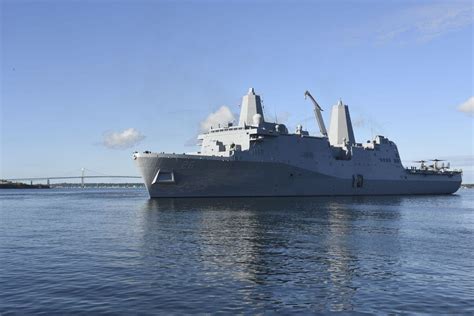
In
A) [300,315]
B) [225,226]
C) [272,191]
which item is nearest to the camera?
[300,315]

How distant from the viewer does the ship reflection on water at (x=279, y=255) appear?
12.4 metres

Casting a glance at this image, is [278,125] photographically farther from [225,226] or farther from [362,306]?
[362,306]

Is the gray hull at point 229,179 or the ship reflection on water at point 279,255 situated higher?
the gray hull at point 229,179

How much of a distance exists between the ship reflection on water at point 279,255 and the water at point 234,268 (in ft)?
0.14

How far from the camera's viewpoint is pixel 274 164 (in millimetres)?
50531

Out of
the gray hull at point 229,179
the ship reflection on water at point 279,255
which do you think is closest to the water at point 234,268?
the ship reflection on water at point 279,255

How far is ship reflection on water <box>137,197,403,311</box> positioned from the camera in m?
12.4

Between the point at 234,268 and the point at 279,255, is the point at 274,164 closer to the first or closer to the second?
the point at 279,255

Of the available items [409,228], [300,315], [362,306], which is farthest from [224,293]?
[409,228]

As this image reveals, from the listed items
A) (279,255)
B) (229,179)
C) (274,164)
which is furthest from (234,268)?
(274,164)

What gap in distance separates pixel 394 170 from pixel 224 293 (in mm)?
63002

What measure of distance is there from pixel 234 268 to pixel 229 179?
109ft

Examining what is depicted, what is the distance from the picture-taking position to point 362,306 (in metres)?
11.1

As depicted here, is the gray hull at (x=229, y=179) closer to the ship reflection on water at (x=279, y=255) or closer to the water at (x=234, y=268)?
→ the ship reflection on water at (x=279, y=255)
